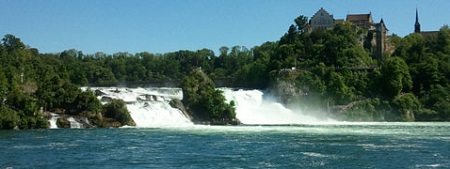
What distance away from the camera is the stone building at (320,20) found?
10512 cm

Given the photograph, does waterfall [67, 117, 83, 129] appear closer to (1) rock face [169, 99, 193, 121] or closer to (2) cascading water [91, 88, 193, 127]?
(2) cascading water [91, 88, 193, 127]

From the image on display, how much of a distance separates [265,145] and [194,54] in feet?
322

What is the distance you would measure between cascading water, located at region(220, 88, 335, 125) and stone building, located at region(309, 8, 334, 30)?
34646 millimetres

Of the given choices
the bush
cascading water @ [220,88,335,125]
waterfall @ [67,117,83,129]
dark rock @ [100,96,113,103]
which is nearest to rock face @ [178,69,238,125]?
cascading water @ [220,88,335,125]

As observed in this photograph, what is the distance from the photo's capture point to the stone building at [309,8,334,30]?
105m

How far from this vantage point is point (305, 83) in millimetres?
76750

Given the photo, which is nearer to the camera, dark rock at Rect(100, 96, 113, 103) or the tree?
dark rock at Rect(100, 96, 113, 103)

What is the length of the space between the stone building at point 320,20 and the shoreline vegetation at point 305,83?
223 inches

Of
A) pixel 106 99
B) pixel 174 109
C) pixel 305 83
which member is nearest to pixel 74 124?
pixel 106 99

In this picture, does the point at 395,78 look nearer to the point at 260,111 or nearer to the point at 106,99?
the point at 260,111

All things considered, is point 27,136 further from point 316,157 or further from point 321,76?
point 321,76

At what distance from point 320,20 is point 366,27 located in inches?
404

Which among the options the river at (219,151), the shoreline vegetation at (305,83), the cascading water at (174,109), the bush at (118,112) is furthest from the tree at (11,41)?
the river at (219,151)

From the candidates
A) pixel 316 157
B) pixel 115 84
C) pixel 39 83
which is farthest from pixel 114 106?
pixel 115 84
